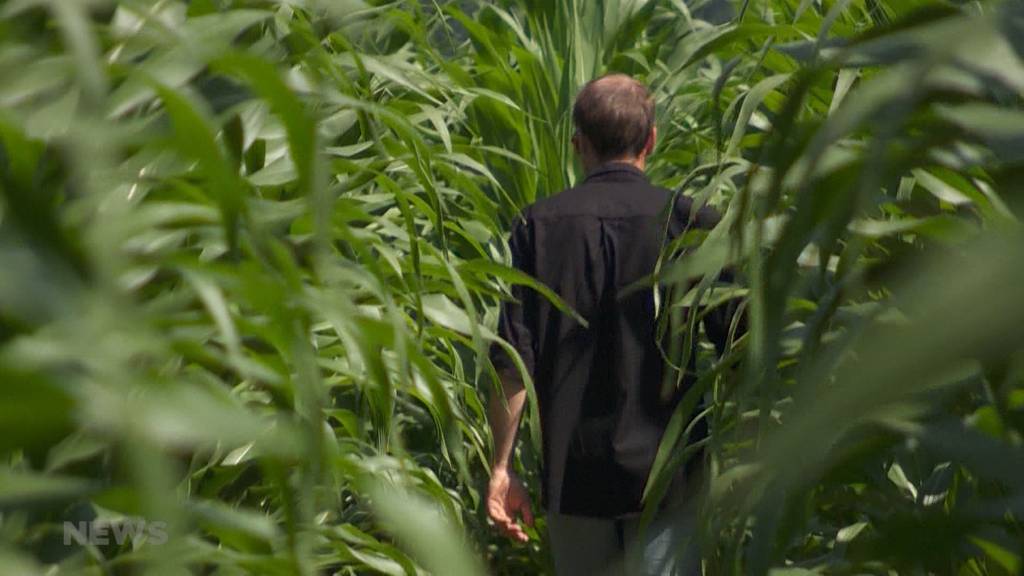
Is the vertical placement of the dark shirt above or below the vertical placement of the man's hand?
above

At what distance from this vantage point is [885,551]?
25.6 inches

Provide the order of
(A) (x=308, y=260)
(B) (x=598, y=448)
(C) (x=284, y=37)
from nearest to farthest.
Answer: (A) (x=308, y=260) < (C) (x=284, y=37) < (B) (x=598, y=448)

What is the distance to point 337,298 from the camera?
86 cm

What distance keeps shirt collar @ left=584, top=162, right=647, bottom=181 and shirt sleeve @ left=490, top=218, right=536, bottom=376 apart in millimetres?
135

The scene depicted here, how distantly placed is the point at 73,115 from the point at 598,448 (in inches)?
67.7

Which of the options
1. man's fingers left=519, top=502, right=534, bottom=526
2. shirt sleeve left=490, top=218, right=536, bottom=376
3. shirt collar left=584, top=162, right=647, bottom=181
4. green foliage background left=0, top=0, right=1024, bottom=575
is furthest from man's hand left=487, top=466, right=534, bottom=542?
green foliage background left=0, top=0, right=1024, bottom=575

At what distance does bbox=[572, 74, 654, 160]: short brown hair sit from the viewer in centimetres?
262

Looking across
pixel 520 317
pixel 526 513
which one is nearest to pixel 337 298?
pixel 520 317

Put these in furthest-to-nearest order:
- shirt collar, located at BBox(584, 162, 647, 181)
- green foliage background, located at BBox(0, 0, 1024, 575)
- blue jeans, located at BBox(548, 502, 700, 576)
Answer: shirt collar, located at BBox(584, 162, 647, 181)
blue jeans, located at BBox(548, 502, 700, 576)
green foliage background, located at BBox(0, 0, 1024, 575)

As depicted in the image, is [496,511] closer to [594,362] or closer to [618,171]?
[594,362]

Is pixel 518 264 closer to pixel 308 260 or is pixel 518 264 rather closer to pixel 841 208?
pixel 308 260

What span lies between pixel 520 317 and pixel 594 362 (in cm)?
13

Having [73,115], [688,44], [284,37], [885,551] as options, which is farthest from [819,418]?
[688,44]

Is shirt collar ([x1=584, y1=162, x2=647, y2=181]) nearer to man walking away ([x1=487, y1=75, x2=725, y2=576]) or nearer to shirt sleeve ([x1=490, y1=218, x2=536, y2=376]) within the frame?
man walking away ([x1=487, y1=75, x2=725, y2=576])
